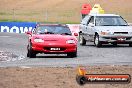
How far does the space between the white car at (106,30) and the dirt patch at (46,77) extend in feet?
35.8

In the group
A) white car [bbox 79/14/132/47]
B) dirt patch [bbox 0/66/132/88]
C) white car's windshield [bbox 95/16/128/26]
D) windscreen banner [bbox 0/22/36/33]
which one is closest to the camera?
dirt patch [bbox 0/66/132/88]

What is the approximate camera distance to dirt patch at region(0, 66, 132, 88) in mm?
11836

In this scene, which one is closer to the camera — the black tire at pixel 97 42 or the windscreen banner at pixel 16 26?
the black tire at pixel 97 42

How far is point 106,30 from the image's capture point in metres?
27.3

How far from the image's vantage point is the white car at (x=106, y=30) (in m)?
27.2

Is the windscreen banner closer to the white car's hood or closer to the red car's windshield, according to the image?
the white car's hood

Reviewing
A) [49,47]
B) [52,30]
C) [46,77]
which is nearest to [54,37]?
[49,47]

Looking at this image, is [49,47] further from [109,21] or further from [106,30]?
[109,21]

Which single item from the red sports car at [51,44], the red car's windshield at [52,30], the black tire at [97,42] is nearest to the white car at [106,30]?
the black tire at [97,42]

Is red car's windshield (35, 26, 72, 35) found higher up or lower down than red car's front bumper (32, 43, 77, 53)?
higher up

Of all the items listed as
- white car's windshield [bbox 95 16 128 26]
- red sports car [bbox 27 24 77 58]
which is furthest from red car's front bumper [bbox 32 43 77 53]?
white car's windshield [bbox 95 16 128 26]

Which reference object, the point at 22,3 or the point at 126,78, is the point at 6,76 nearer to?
the point at 126,78

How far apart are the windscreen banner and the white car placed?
1396 centimetres

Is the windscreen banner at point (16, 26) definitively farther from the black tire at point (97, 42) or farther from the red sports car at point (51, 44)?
the red sports car at point (51, 44)
